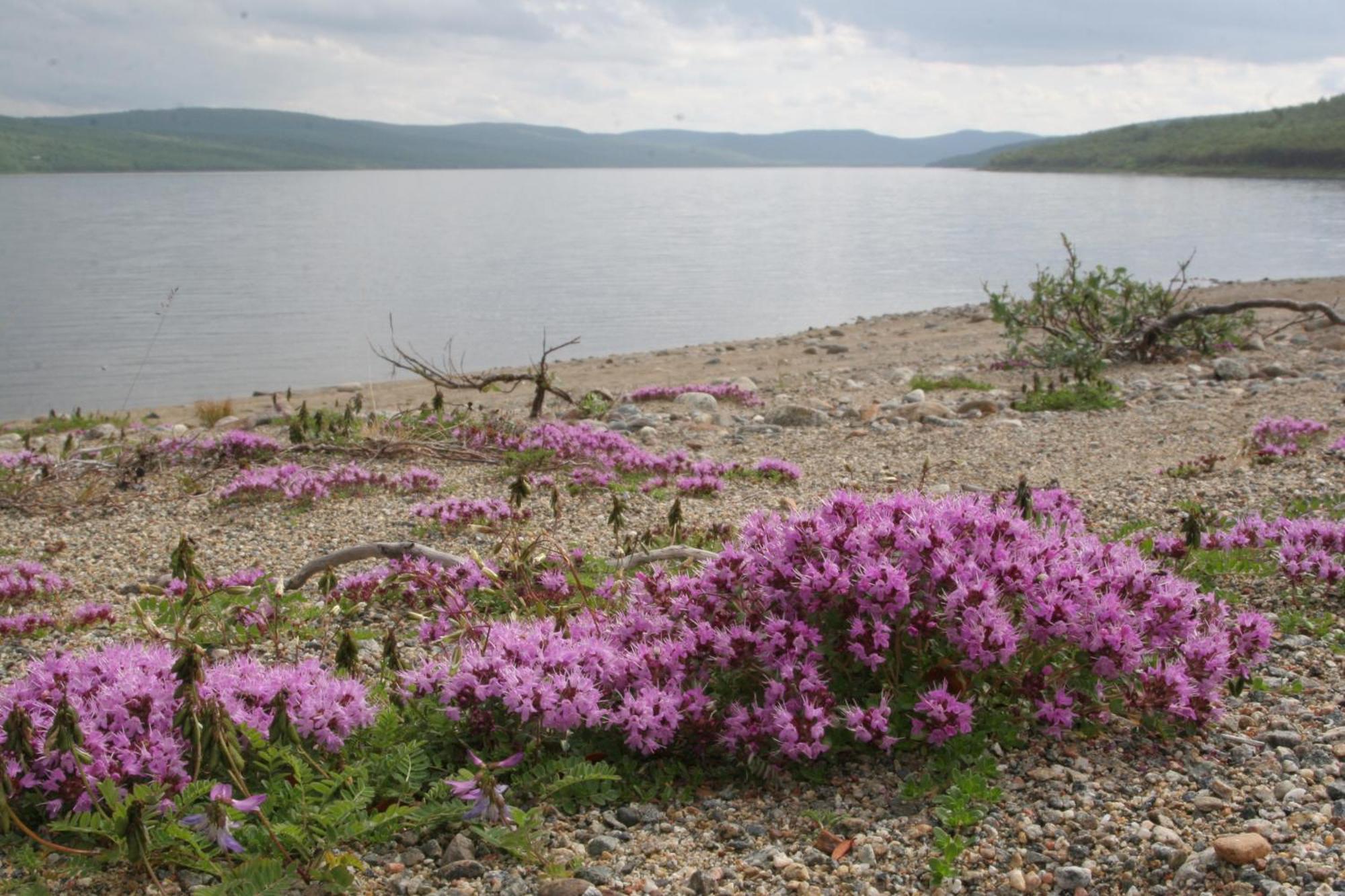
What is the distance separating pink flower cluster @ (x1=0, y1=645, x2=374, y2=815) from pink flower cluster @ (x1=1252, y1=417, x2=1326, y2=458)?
349 inches

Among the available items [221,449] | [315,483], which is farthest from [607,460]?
[221,449]

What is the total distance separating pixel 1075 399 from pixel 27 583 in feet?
37.9

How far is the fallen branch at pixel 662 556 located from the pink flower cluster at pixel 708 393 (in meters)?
9.42

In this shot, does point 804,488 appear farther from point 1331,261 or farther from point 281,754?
point 1331,261

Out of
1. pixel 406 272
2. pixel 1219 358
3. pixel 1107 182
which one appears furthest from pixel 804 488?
pixel 1107 182

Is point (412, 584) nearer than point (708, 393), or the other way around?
point (412, 584)

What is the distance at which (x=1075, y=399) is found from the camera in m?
13.9

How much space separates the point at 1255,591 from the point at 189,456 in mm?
9774

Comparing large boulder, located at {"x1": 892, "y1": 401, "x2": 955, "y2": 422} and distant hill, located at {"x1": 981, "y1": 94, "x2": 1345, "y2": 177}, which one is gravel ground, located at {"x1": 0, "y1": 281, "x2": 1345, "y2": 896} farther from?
distant hill, located at {"x1": 981, "y1": 94, "x2": 1345, "y2": 177}

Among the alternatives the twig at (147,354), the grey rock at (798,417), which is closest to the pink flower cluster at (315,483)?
the grey rock at (798,417)

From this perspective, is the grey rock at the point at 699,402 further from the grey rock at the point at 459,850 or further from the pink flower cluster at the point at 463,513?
the grey rock at the point at 459,850

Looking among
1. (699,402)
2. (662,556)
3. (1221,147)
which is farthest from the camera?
(1221,147)

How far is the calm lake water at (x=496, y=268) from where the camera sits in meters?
26.9

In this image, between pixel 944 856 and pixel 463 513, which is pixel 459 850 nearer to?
pixel 944 856
